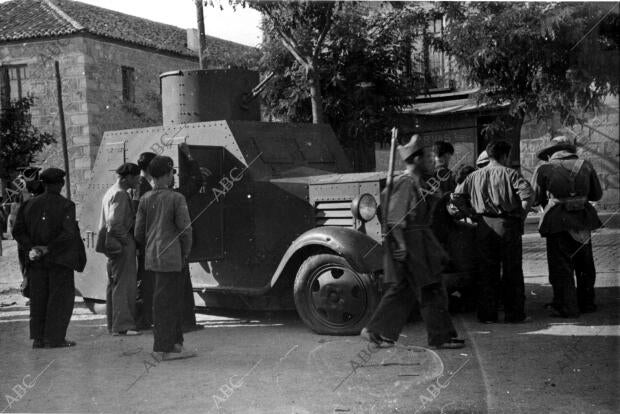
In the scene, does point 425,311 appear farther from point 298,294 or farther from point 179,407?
point 179,407

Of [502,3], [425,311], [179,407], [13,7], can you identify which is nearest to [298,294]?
[425,311]

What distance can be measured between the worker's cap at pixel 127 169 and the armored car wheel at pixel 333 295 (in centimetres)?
193

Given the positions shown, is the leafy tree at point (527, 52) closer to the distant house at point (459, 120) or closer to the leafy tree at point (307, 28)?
the distant house at point (459, 120)

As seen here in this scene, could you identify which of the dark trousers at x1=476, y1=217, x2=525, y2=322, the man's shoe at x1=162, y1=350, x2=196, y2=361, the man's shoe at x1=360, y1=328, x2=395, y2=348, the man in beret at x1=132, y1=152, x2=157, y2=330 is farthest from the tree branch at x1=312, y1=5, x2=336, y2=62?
the man's shoe at x1=360, y1=328, x2=395, y2=348

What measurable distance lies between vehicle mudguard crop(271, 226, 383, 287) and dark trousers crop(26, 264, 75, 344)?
213 cm

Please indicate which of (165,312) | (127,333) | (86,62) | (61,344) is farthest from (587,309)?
(86,62)

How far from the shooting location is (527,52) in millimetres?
10039

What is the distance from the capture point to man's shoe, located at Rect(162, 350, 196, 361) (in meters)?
6.57

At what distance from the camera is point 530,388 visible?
525 cm

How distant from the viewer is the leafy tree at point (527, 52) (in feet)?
27.6

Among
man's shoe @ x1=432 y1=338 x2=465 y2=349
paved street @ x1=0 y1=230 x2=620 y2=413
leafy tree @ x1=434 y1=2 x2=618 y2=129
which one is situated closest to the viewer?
paved street @ x1=0 y1=230 x2=620 y2=413

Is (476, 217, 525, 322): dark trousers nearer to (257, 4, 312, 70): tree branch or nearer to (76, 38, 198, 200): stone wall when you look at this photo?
(257, 4, 312, 70): tree branch

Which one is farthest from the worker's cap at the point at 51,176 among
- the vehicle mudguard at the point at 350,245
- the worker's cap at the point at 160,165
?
the vehicle mudguard at the point at 350,245

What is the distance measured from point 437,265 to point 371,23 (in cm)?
1020
